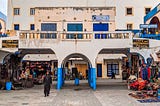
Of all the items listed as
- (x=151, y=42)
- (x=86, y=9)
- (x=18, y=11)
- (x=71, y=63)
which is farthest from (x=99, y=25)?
(x=18, y=11)

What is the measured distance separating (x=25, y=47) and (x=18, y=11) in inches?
879

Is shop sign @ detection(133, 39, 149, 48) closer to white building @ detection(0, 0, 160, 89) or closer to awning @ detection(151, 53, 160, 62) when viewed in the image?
white building @ detection(0, 0, 160, 89)

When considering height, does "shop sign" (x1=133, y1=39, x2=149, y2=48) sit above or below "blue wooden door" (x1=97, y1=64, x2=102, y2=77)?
above

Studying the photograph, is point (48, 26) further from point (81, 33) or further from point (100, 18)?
point (81, 33)

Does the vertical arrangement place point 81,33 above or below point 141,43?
above

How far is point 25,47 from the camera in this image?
Result: 25109 millimetres

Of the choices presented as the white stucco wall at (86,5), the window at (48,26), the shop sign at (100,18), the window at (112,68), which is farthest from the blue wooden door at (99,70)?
the window at (48,26)

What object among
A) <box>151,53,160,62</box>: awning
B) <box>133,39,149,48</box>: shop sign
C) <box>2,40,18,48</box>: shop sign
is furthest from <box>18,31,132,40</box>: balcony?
<box>151,53,160,62</box>: awning

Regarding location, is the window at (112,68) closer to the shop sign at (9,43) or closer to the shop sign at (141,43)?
the shop sign at (141,43)

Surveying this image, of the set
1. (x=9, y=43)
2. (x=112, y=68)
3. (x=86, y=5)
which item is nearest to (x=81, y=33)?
(x=9, y=43)

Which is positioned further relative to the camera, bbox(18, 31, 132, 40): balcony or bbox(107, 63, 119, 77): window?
bbox(107, 63, 119, 77): window

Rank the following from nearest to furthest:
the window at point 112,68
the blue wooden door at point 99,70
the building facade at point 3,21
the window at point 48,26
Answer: the window at point 48,26 → the building facade at point 3,21 → the blue wooden door at point 99,70 → the window at point 112,68

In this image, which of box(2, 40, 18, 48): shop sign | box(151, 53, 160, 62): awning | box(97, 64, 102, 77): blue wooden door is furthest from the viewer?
box(97, 64, 102, 77): blue wooden door

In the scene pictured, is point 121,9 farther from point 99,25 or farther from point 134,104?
point 134,104
